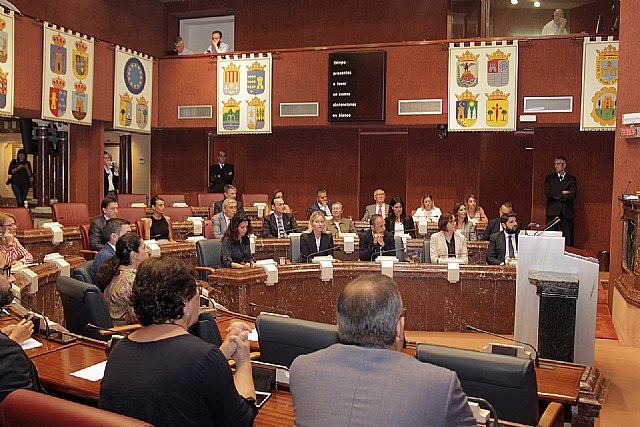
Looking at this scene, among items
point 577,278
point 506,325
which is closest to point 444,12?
point 506,325

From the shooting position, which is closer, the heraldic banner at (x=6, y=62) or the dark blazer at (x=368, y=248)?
the dark blazer at (x=368, y=248)

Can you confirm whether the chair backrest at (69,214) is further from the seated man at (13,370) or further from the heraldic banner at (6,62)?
the seated man at (13,370)

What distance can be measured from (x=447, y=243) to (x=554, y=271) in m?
2.42

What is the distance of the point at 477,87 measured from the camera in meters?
10.1

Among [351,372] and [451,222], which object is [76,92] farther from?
[351,372]

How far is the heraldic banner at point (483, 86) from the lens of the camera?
32.8 feet

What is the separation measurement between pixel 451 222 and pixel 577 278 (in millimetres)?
2579

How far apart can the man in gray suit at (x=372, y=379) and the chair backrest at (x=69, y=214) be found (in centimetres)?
746

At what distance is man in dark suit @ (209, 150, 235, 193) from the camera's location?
40.9 ft

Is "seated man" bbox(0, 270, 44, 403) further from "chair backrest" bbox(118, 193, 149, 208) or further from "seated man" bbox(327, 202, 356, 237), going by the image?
"chair backrest" bbox(118, 193, 149, 208)

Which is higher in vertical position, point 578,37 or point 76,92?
point 578,37

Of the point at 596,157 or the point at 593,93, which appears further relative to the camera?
the point at 596,157

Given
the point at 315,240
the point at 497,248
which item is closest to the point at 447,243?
the point at 497,248

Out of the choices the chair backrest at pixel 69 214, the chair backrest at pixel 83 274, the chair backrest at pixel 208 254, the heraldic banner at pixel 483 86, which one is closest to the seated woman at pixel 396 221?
the heraldic banner at pixel 483 86
